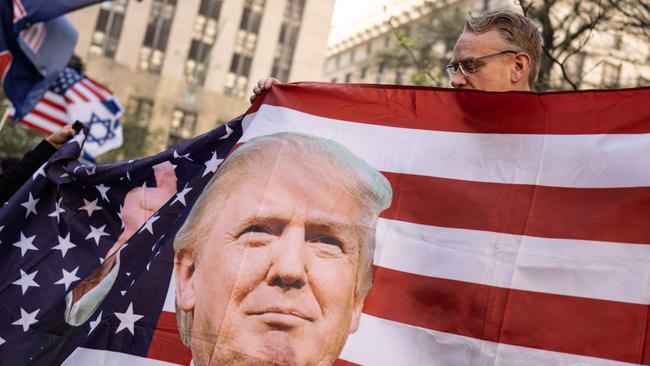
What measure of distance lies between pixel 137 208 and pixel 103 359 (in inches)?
38.4

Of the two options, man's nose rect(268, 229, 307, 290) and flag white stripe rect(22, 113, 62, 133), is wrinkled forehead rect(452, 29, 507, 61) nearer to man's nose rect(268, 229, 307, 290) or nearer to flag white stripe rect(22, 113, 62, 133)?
man's nose rect(268, 229, 307, 290)

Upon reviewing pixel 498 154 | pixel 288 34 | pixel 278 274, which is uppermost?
pixel 288 34

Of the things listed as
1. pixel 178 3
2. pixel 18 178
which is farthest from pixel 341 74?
pixel 18 178

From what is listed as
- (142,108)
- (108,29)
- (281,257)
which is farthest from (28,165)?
(108,29)

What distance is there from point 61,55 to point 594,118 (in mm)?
10820

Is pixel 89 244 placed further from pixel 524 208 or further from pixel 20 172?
pixel 524 208

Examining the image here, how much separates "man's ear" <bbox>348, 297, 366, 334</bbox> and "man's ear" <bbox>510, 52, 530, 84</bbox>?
123cm

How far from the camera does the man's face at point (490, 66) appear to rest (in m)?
3.24

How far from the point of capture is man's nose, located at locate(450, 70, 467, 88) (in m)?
3.28

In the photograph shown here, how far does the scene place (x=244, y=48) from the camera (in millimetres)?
52469

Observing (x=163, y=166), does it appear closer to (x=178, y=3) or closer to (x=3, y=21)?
(x=3, y=21)

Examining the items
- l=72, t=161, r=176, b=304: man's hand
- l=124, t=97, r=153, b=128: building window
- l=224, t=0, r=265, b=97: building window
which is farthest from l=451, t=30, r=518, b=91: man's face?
l=224, t=0, r=265, b=97: building window

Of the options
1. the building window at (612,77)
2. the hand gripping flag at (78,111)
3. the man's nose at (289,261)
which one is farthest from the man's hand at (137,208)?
the hand gripping flag at (78,111)

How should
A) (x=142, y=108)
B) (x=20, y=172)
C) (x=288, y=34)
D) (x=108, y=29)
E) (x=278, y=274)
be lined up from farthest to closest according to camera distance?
(x=288, y=34)
(x=142, y=108)
(x=108, y=29)
(x=20, y=172)
(x=278, y=274)
